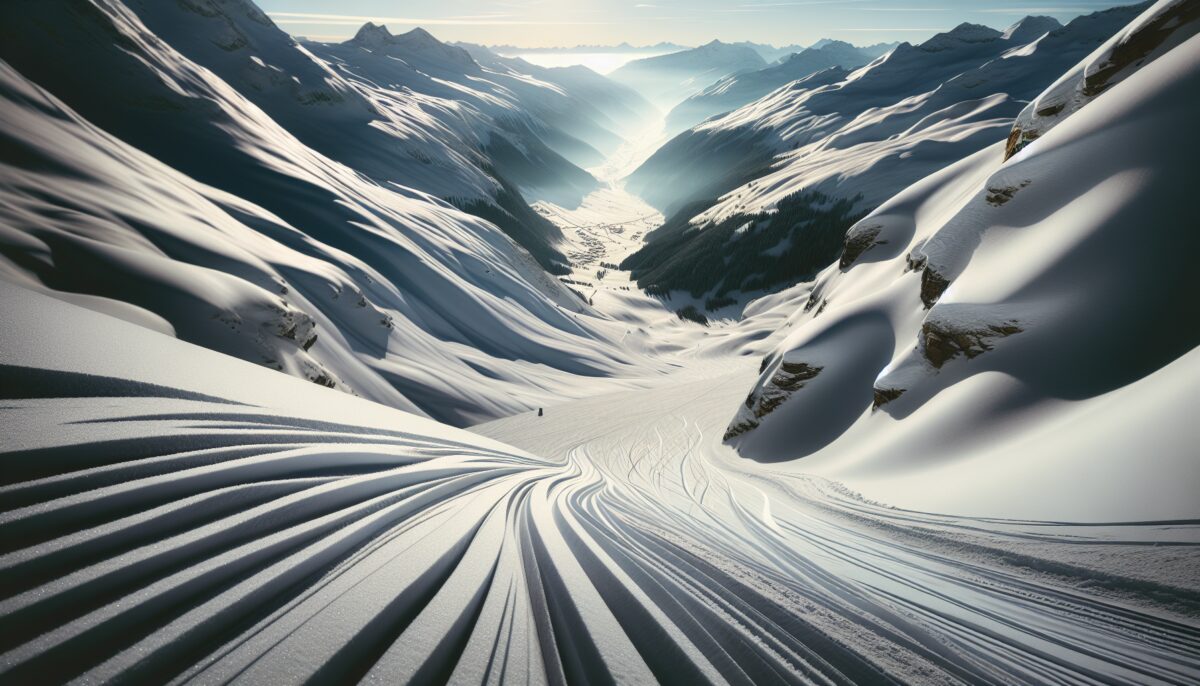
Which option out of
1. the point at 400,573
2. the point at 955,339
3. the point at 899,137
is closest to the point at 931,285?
the point at 955,339

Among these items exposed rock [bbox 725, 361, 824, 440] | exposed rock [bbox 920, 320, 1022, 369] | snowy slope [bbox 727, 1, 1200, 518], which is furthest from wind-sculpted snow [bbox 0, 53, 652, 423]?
exposed rock [bbox 920, 320, 1022, 369]

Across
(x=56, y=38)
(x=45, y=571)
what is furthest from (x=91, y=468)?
(x=56, y=38)

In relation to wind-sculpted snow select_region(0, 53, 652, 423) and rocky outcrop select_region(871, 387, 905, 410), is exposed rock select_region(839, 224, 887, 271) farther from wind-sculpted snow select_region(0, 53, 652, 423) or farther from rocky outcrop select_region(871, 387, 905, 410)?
wind-sculpted snow select_region(0, 53, 652, 423)

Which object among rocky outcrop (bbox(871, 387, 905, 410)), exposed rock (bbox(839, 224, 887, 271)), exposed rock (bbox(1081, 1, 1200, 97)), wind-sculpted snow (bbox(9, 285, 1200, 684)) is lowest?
wind-sculpted snow (bbox(9, 285, 1200, 684))

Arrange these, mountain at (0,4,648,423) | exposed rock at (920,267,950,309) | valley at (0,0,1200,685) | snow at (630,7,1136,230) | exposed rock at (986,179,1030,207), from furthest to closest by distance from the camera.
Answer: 1. snow at (630,7,1136,230)
2. exposed rock at (920,267,950,309)
3. mountain at (0,4,648,423)
4. exposed rock at (986,179,1030,207)
5. valley at (0,0,1200,685)

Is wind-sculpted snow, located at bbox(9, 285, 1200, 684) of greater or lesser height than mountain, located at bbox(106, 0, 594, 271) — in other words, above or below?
below

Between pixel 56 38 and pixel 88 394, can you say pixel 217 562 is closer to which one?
pixel 88 394
